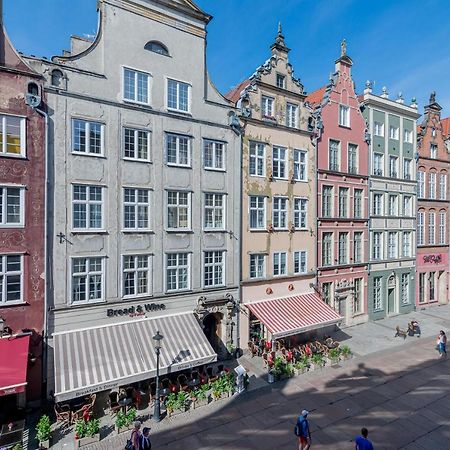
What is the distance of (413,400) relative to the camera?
1616cm

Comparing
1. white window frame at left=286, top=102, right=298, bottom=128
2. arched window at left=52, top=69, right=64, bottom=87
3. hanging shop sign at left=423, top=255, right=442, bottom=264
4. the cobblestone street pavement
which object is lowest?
the cobblestone street pavement

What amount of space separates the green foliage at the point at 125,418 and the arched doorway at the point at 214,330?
7.29 meters

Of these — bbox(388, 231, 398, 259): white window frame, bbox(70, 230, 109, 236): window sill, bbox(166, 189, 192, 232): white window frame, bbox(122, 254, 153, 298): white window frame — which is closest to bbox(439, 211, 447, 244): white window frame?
bbox(388, 231, 398, 259): white window frame

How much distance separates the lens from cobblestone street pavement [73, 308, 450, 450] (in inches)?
513

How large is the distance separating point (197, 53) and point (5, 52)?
10194mm

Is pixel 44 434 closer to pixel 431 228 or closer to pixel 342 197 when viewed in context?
pixel 342 197

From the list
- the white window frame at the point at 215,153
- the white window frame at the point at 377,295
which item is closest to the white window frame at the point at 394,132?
the white window frame at the point at 377,295

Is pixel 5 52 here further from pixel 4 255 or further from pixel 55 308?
pixel 55 308

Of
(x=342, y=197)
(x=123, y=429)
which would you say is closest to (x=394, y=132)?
(x=342, y=197)

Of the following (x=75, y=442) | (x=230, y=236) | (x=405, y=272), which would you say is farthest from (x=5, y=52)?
(x=405, y=272)

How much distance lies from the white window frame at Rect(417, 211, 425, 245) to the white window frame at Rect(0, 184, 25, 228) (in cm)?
3407

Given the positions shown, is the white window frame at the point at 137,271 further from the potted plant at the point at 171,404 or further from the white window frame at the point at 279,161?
the white window frame at the point at 279,161

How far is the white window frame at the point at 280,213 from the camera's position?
75.6 ft

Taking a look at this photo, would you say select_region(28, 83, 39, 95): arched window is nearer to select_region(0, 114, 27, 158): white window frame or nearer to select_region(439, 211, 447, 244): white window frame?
select_region(0, 114, 27, 158): white window frame
